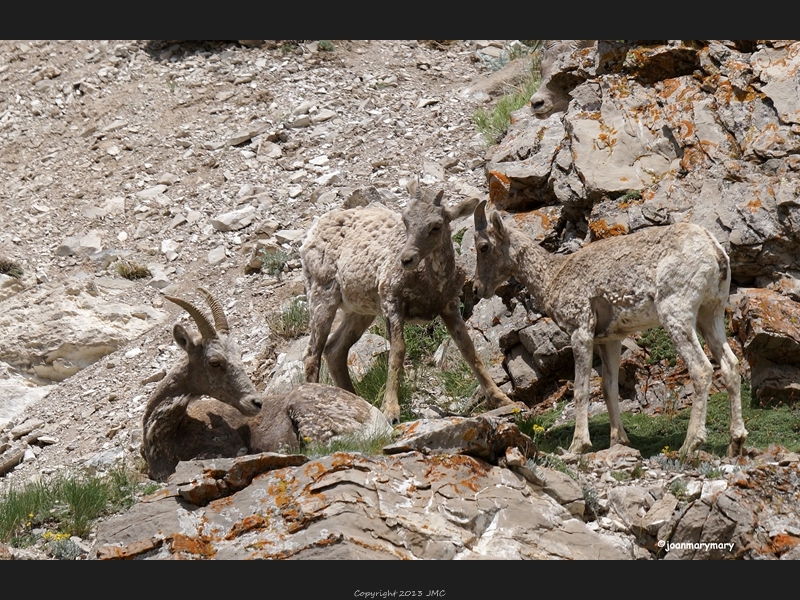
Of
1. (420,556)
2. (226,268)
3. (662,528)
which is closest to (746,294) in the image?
(662,528)

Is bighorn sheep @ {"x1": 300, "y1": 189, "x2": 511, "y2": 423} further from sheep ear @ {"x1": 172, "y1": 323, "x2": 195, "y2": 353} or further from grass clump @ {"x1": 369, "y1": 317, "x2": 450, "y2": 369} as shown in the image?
sheep ear @ {"x1": 172, "y1": 323, "x2": 195, "y2": 353}

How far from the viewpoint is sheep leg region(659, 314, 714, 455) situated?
9969mm

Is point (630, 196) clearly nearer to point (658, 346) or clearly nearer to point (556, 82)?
point (658, 346)

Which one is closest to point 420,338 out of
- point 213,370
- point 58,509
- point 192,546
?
point 213,370

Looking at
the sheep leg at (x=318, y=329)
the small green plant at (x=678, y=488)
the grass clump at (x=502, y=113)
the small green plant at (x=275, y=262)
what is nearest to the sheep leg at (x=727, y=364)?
the small green plant at (x=678, y=488)

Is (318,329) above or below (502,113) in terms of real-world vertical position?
below

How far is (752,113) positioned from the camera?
1309 cm

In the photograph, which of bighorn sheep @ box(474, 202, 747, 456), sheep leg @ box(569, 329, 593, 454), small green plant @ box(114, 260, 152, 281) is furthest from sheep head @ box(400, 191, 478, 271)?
small green plant @ box(114, 260, 152, 281)

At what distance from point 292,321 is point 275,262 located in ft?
6.81

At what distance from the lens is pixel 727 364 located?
33.1 ft

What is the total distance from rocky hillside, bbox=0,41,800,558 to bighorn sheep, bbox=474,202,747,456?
781 mm

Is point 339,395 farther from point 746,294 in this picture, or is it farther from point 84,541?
point 746,294

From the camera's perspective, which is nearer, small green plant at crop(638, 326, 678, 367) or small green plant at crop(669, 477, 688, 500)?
small green plant at crop(669, 477, 688, 500)

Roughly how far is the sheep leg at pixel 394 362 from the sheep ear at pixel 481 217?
1.32m
